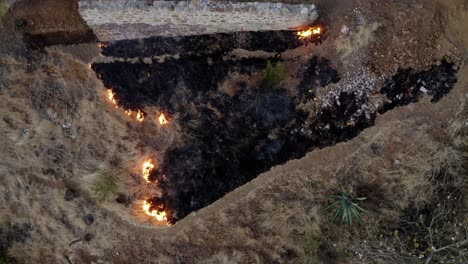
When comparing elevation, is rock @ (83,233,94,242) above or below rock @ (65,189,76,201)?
below

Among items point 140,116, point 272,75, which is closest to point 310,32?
point 272,75

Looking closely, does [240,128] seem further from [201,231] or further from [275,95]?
[201,231]

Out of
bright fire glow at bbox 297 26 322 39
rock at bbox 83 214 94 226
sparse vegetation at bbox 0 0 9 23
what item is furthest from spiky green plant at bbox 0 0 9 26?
bright fire glow at bbox 297 26 322 39

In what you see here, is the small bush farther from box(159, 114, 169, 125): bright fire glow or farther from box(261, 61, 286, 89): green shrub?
box(261, 61, 286, 89): green shrub

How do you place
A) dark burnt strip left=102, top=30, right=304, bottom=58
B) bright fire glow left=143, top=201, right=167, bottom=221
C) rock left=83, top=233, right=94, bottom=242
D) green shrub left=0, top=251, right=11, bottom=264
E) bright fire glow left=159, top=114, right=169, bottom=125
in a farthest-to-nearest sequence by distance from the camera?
green shrub left=0, top=251, right=11, bottom=264 < rock left=83, top=233, right=94, bottom=242 < bright fire glow left=143, top=201, right=167, bottom=221 < bright fire glow left=159, top=114, right=169, bottom=125 < dark burnt strip left=102, top=30, right=304, bottom=58

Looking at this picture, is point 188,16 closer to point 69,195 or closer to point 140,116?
point 140,116

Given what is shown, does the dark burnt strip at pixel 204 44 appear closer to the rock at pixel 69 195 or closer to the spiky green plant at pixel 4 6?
the spiky green plant at pixel 4 6

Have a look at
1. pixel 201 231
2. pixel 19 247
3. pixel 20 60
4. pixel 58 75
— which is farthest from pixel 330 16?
pixel 19 247
